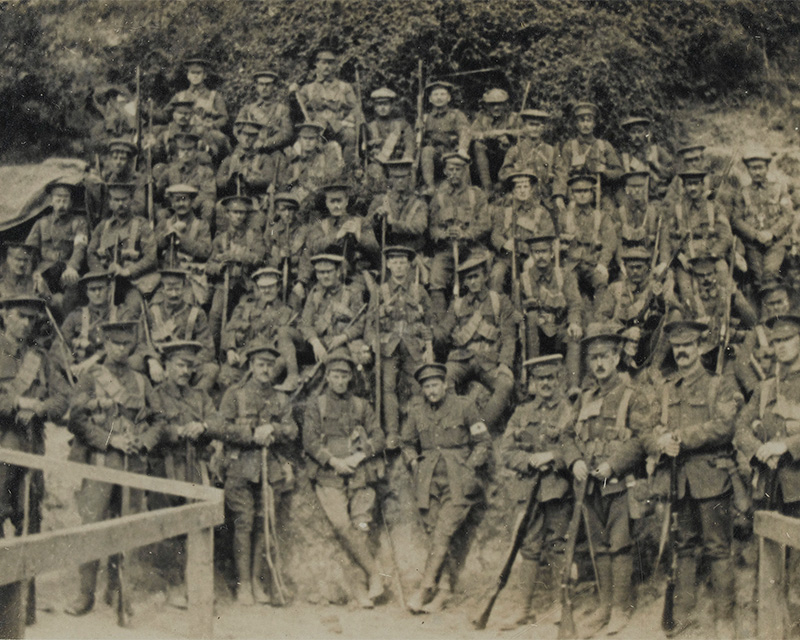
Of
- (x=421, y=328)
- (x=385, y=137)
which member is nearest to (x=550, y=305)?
(x=421, y=328)

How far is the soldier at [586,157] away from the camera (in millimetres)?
10719

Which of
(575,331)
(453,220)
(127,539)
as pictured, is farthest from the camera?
(453,220)

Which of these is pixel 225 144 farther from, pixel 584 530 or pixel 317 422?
pixel 584 530

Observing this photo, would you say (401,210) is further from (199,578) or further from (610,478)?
(199,578)

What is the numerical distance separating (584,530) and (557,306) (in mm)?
2351

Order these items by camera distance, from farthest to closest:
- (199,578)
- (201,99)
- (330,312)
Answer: (201,99) → (330,312) → (199,578)

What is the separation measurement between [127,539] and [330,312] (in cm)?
379

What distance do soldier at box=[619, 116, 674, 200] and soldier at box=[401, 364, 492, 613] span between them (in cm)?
335

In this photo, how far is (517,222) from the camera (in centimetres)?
1046

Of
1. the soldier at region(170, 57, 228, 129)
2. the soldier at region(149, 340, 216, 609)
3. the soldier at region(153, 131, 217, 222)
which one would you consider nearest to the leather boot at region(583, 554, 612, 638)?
the soldier at region(149, 340, 216, 609)

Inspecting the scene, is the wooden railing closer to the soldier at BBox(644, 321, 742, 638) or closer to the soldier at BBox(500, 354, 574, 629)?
the soldier at BBox(500, 354, 574, 629)

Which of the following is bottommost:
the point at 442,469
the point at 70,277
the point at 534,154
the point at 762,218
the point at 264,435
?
the point at 442,469

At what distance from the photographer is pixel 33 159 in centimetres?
1219

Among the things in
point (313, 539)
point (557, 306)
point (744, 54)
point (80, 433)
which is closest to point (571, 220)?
point (557, 306)
